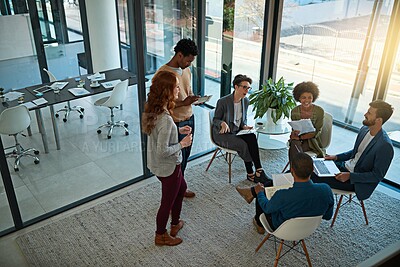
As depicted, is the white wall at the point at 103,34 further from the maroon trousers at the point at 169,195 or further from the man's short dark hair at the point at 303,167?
the man's short dark hair at the point at 303,167

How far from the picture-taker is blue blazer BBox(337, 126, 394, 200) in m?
3.31

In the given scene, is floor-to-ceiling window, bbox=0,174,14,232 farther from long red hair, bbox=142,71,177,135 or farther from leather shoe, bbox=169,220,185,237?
long red hair, bbox=142,71,177,135

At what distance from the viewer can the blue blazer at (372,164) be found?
3.31m

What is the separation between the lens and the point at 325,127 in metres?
4.23

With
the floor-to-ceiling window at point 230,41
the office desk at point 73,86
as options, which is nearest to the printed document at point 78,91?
the office desk at point 73,86

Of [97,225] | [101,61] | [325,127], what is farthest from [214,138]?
[101,61]

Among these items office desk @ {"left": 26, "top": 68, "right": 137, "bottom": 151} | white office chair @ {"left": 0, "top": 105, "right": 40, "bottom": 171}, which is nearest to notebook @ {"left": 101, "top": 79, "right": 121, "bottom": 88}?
office desk @ {"left": 26, "top": 68, "right": 137, "bottom": 151}

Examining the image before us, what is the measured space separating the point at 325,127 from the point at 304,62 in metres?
1.68

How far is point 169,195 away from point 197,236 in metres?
0.66

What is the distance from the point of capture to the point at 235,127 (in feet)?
14.2

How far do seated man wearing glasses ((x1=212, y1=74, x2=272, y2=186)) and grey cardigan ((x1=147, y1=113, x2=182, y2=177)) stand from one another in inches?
45.7

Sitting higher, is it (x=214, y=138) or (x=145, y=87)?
(x=145, y=87)

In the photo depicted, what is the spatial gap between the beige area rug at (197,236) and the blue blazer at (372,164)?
51 cm

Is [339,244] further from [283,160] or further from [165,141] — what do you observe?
[165,141]
